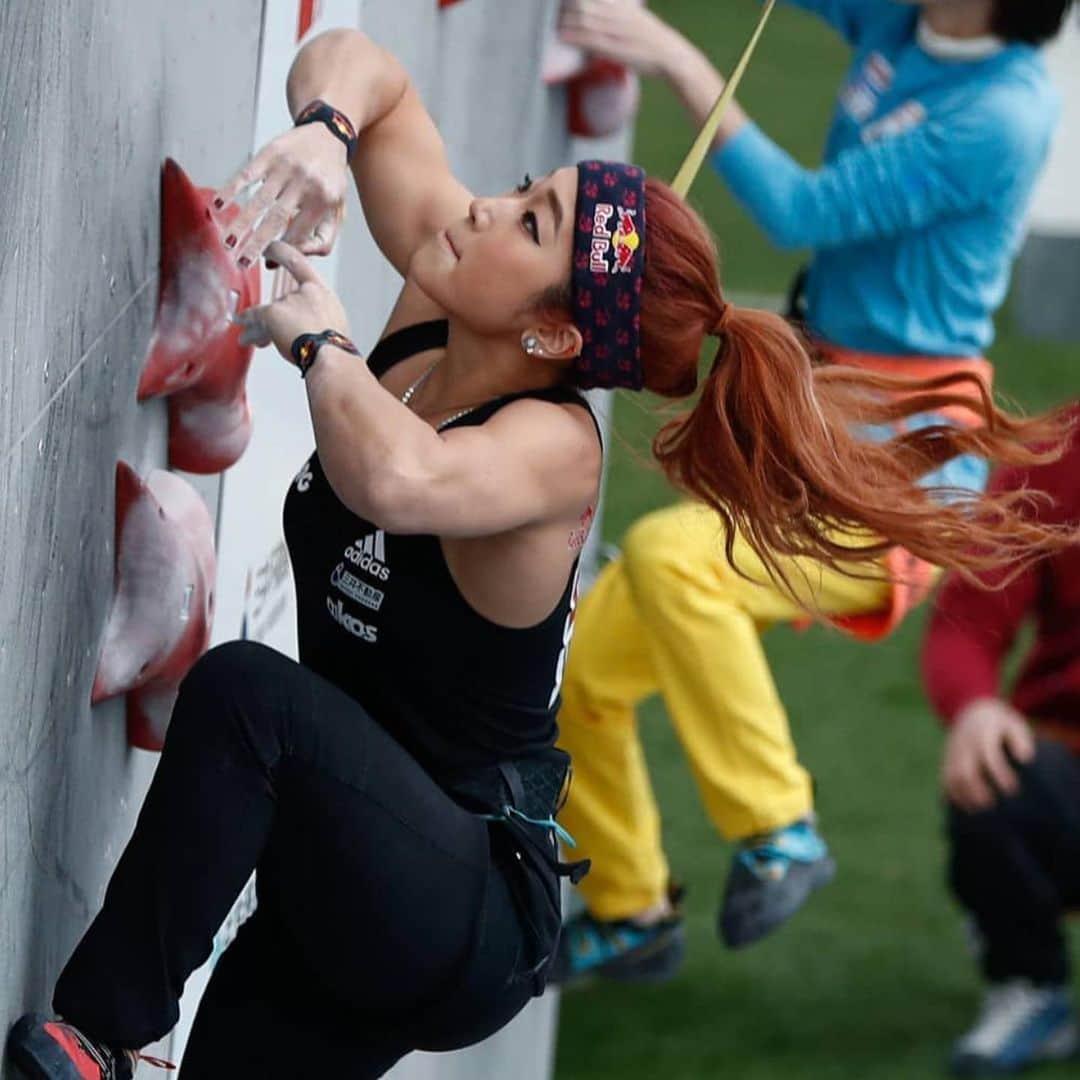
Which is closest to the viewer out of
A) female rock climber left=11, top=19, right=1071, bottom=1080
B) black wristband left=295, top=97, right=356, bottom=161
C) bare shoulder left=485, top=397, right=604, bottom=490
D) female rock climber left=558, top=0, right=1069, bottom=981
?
female rock climber left=11, top=19, right=1071, bottom=1080

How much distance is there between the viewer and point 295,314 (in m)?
2.14

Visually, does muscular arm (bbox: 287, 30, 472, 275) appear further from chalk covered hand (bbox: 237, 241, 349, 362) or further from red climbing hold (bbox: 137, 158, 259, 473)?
chalk covered hand (bbox: 237, 241, 349, 362)

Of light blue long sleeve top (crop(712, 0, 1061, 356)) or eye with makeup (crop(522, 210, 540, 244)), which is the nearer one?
eye with makeup (crop(522, 210, 540, 244))

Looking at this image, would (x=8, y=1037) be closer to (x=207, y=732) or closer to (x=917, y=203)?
(x=207, y=732)

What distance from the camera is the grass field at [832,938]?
5.14 m

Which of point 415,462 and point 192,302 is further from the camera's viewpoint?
point 192,302

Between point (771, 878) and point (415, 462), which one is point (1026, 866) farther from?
point (415, 462)

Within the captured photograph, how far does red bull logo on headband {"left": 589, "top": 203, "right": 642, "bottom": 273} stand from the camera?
7.20 ft

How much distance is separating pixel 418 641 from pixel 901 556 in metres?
1.71

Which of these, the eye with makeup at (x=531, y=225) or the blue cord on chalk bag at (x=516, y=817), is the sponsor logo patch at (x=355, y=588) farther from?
the eye with makeup at (x=531, y=225)

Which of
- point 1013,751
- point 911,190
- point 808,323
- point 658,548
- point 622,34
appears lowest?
point 1013,751

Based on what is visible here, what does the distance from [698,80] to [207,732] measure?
7.18 feet

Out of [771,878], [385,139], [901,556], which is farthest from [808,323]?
[385,139]

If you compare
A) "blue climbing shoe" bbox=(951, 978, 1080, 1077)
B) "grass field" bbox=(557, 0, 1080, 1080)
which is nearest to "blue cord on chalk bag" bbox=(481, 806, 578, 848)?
"grass field" bbox=(557, 0, 1080, 1080)
